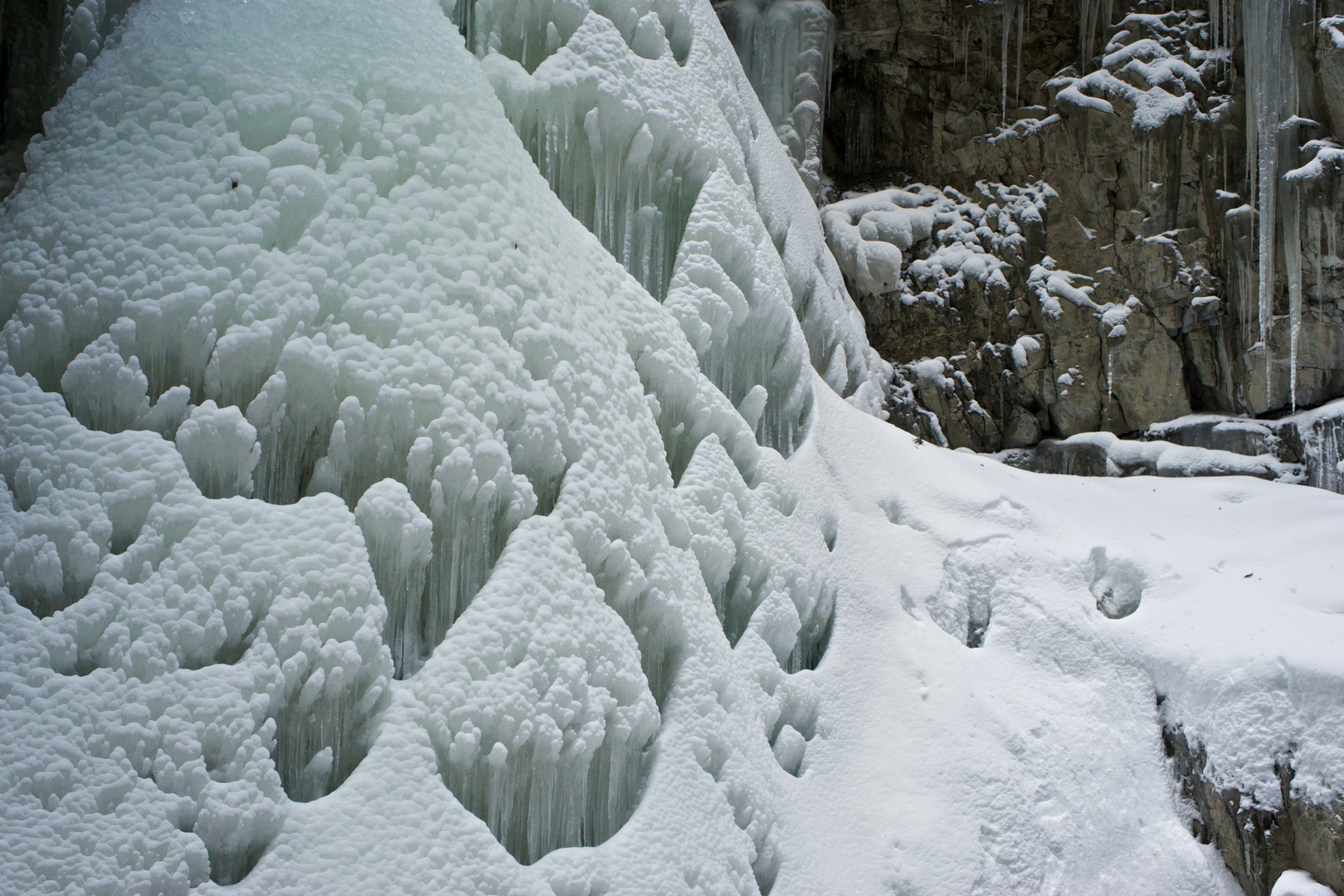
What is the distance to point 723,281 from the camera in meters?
3.26

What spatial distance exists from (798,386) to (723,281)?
67cm

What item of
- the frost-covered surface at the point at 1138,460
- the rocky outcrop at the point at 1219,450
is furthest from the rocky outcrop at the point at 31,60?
the frost-covered surface at the point at 1138,460

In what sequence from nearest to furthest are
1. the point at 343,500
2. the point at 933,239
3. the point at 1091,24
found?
the point at 343,500
the point at 1091,24
the point at 933,239

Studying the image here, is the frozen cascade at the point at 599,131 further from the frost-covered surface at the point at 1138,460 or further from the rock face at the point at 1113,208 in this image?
the rock face at the point at 1113,208

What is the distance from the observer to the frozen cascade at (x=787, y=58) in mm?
8477

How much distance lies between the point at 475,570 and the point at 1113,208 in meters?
8.95

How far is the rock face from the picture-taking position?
8.08 m

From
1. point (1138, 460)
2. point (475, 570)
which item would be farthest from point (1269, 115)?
point (475, 570)

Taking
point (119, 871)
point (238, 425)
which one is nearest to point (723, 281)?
point (238, 425)

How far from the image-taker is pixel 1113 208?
356 inches

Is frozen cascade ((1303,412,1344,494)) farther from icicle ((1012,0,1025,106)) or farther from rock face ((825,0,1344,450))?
icicle ((1012,0,1025,106))

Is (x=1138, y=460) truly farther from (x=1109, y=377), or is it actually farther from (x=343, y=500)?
(x=343, y=500)

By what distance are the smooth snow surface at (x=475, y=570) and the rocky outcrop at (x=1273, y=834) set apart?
0.21ft

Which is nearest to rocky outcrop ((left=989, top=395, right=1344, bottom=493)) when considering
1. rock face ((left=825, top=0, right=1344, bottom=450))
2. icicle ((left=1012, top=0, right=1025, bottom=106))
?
rock face ((left=825, top=0, right=1344, bottom=450))
